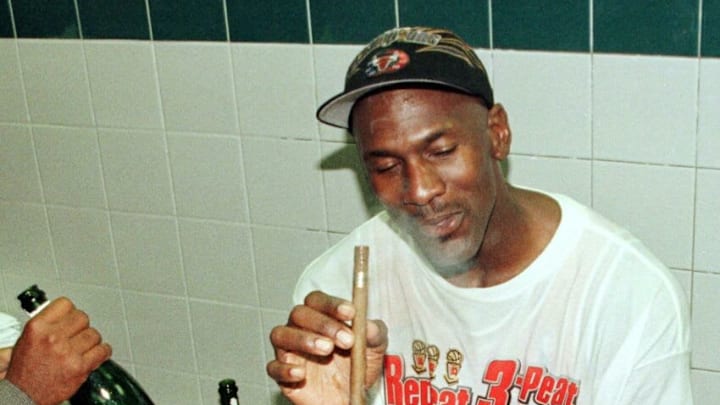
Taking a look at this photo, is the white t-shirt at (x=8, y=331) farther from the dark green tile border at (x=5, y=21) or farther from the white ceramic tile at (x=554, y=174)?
the white ceramic tile at (x=554, y=174)

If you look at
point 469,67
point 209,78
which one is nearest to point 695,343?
point 469,67

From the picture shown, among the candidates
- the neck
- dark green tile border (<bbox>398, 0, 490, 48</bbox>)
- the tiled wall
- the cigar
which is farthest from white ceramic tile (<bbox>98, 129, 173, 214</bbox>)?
the cigar

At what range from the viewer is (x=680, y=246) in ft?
6.41

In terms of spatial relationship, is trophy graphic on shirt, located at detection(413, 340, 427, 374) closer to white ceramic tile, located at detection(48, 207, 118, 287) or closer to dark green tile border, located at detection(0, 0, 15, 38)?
white ceramic tile, located at detection(48, 207, 118, 287)

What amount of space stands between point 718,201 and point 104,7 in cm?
145

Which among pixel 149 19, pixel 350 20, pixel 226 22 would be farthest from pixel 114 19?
pixel 350 20

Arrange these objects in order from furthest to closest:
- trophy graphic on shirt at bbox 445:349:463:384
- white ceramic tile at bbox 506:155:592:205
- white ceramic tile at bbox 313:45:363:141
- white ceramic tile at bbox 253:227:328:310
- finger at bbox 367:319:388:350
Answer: white ceramic tile at bbox 253:227:328:310 < white ceramic tile at bbox 313:45:363:141 < white ceramic tile at bbox 506:155:592:205 < trophy graphic on shirt at bbox 445:349:463:384 < finger at bbox 367:319:388:350

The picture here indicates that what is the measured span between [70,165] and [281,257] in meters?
0.64

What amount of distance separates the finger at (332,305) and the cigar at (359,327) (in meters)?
0.06

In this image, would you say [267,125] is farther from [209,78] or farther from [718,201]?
[718,201]

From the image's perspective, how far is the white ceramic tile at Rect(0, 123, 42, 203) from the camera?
2.65 m

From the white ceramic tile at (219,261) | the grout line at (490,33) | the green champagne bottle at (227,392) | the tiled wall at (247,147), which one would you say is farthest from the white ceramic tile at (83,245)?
the green champagne bottle at (227,392)

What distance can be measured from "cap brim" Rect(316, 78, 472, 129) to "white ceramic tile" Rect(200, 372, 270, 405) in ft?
3.68

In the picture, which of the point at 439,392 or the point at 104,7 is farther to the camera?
the point at 104,7
